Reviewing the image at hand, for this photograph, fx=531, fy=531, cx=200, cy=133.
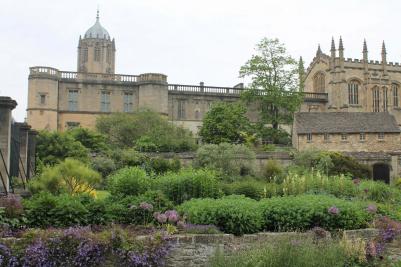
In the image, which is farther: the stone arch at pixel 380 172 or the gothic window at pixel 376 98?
the gothic window at pixel 376 98

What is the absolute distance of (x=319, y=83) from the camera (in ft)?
226

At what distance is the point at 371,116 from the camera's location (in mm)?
49125

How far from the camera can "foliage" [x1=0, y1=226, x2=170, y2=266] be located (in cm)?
988

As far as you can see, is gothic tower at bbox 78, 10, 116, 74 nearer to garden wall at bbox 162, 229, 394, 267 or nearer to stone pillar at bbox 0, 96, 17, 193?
stone pillar at bbox 0, 96, 17, 193

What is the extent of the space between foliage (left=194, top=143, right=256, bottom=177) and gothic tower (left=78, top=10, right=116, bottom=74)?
56561 millimetres

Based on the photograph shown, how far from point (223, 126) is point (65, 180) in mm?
27863

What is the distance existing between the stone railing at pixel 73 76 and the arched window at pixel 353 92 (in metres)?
26.9

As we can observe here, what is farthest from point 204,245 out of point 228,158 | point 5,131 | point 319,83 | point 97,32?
point 97,32

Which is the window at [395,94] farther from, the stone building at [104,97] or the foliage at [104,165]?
the foliage at [104,165]

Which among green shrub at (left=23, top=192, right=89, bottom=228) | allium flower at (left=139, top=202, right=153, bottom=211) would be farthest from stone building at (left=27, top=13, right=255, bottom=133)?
green shrub at (left=23, top=192, right=89, bottom=228)

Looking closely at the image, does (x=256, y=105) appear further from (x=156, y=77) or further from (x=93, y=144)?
(x=93, y=144)

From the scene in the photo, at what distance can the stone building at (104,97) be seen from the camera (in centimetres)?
5172

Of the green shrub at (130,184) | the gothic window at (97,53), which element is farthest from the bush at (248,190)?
the gothic window at (97,53)

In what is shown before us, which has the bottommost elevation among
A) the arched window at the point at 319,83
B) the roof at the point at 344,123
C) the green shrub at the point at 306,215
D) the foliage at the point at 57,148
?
the green shrub at the point at 306,215
